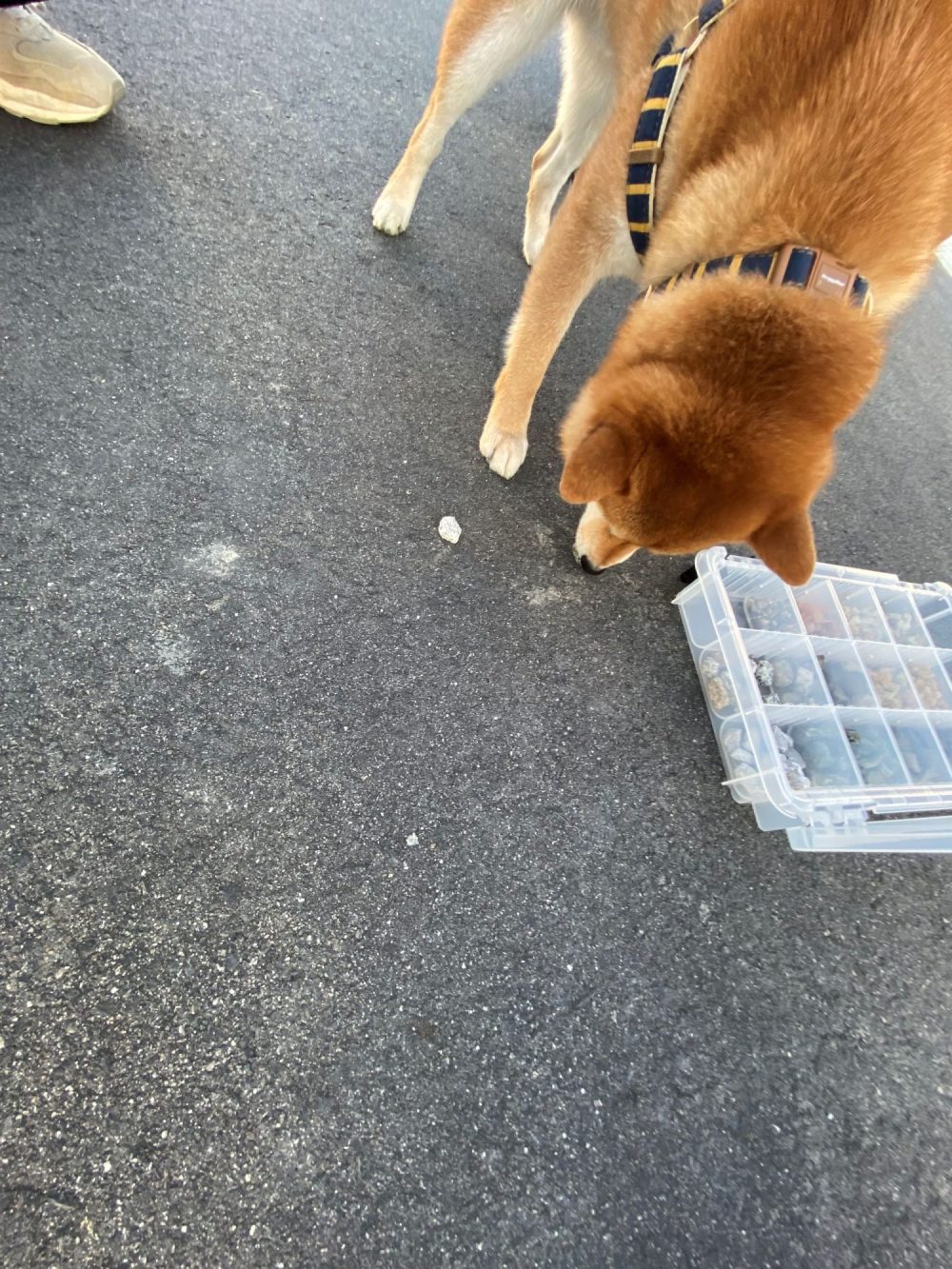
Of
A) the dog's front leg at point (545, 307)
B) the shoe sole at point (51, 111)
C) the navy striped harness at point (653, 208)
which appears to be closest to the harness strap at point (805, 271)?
the navy striped harness at point (653, 208)

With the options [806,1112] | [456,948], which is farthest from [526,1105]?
[806,1112]

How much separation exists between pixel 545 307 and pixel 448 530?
72 cm

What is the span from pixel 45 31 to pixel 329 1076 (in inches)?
123

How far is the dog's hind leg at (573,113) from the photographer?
7.38ft

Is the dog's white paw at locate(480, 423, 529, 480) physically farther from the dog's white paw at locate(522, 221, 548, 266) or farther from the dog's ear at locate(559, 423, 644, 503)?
the dog's white paw at locate(522, 221, 548, 266)

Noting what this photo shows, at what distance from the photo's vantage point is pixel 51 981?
1217 millimetres

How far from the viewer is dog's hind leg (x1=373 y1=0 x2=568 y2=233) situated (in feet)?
6.89

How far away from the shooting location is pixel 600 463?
1298mm

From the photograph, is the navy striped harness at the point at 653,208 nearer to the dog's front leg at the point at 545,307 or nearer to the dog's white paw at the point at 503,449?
the dog's front leg at the point at 545,307

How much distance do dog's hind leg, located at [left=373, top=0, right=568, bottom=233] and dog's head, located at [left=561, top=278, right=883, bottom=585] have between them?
1397 mm

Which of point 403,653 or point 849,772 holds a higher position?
point 849,772

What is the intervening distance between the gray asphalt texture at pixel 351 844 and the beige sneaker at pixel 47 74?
73 mm

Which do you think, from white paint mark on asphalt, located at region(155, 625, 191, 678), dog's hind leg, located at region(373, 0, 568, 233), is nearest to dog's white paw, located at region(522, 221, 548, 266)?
dog's hind leg, located at region(373, 0, 568, 233)

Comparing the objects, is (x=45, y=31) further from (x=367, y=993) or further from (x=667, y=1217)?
(x=667, y=1217)
